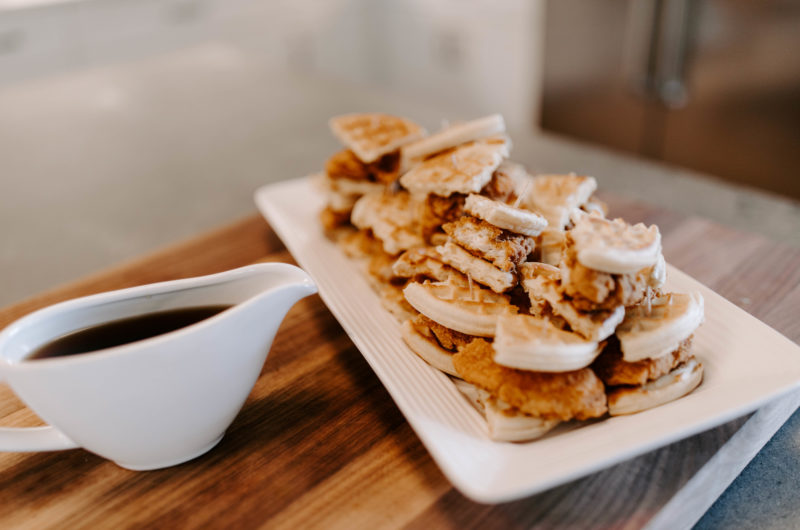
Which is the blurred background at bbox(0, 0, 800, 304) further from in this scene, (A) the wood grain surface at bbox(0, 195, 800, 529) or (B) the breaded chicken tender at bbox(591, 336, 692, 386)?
(B) the breaded chicken tender at bbox(591, 336, 692, 386)

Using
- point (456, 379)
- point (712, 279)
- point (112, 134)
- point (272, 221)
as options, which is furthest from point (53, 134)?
point (712, 279)

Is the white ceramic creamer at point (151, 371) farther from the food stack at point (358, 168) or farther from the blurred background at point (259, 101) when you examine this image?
the blurred background at point (259, 101)

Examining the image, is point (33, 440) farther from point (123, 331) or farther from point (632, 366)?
point (632, 366)

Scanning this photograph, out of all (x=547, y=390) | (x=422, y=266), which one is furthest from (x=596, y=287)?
(x=422, y=266)

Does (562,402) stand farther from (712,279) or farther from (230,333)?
(712,279)

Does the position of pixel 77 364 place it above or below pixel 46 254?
above

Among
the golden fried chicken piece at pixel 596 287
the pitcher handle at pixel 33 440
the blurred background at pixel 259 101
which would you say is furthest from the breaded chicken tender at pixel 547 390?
the blurred background at pixel 259 101
